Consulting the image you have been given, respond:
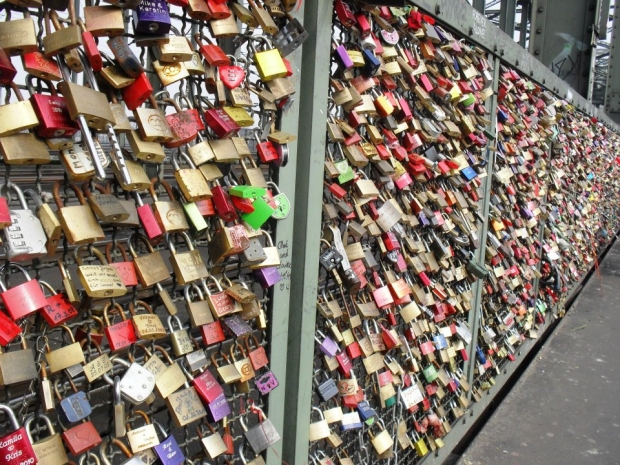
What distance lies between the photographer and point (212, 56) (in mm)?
1144

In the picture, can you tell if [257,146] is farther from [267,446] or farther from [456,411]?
[456,411]

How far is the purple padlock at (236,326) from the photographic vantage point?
1.24 meters

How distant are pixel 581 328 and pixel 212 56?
4549 mm

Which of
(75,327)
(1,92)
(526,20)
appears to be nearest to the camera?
(1,92)

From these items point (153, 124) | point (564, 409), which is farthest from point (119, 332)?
point (564, 409)

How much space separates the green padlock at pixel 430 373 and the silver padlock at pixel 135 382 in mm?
1456

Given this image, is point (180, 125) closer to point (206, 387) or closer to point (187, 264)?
point (187, 264)

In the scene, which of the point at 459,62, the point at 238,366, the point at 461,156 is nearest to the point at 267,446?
the point at 238,366

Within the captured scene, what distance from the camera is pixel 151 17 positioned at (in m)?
0.95

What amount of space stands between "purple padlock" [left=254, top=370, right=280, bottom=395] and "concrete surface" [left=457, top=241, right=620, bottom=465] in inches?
63.8

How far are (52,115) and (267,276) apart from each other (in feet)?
2.11

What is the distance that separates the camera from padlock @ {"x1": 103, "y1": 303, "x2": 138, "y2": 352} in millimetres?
1000

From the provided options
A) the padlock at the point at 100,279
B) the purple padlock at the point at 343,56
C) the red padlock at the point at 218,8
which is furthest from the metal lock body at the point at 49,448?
the purple padlock at the point at 343,56

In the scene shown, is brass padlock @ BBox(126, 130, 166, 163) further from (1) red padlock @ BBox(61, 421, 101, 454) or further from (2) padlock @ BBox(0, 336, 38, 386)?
(1) red padlock @ BBox(61, 421, 101, 454)
